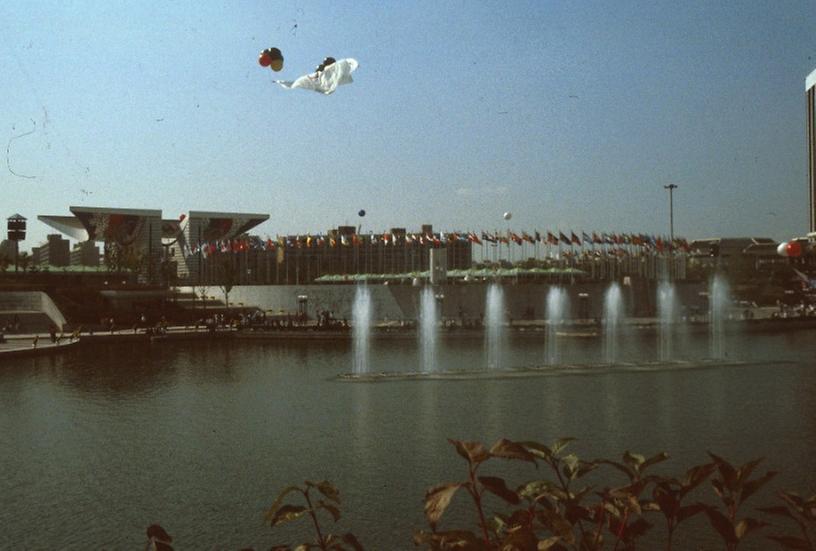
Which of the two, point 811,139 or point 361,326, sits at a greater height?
point 811,139

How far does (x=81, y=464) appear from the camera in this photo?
52.7 ft

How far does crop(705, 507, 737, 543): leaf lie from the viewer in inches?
106

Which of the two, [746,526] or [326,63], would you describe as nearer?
[746,526]

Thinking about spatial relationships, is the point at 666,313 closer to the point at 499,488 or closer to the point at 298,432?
the point at 298,432

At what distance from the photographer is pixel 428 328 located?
46.9 meters

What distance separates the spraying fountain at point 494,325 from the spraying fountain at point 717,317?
1005 cm

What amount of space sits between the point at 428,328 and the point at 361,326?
17.8ft

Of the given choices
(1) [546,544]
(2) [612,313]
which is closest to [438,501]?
(1) [546,544]

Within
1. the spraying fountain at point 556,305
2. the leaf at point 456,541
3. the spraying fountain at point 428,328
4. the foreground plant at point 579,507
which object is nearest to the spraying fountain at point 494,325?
the spraying fountain at point 428,328

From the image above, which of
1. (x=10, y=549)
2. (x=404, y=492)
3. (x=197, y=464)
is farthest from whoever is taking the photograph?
(x=197, y=464)

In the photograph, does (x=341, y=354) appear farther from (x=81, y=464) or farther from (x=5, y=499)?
(x=5, y=499)

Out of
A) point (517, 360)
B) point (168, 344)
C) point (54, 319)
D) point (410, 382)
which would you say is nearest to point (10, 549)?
point (410, 382)

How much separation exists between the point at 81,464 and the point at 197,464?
8.22 feet

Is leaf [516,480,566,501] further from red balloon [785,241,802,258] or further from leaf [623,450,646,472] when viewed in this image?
red balloon [785,241,802,258]
